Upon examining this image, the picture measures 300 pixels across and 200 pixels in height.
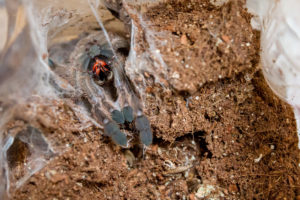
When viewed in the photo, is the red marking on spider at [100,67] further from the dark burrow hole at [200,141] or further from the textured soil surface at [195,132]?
the dark burrow hole at [200,141]

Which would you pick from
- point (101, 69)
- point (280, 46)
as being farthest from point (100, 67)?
point (280, 46)

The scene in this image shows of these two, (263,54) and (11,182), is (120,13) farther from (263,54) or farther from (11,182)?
(11,182)

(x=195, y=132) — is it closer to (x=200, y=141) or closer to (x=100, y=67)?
(x=200, y=141)

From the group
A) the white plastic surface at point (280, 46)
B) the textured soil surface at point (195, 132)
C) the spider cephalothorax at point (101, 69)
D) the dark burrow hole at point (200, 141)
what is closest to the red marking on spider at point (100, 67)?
the spider cephalothorax at point (101, 69)

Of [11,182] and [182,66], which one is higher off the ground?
[182,66]

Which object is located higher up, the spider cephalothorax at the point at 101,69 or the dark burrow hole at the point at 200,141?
the spider cephalothorax at the point at 101,69

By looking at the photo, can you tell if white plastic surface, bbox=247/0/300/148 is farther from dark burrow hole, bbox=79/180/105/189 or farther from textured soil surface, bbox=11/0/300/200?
dark burrow hole, bbox=79/180/105/189

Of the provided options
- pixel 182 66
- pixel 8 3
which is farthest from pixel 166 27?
pixel 8 3

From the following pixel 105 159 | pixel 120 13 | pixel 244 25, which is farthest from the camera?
pixel 120 13
